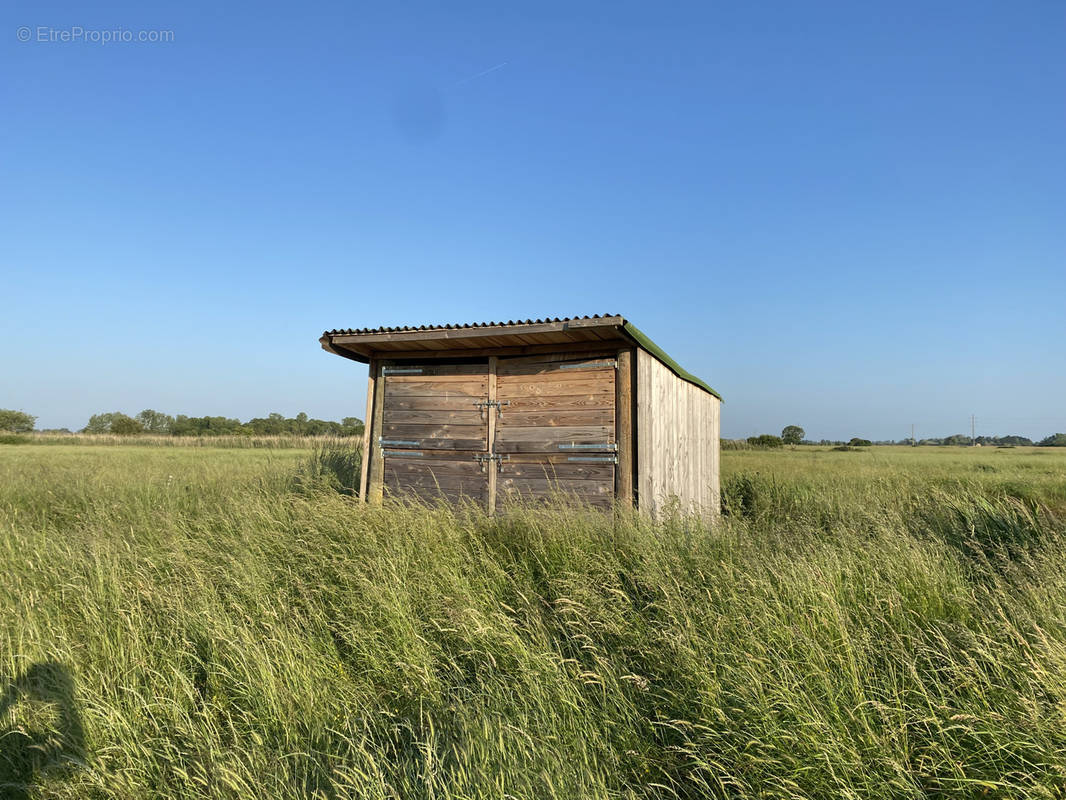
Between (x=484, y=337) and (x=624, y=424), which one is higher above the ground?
(x=484, y=337)

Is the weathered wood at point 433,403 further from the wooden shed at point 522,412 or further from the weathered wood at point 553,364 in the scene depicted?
the weathered wood at point 553,364

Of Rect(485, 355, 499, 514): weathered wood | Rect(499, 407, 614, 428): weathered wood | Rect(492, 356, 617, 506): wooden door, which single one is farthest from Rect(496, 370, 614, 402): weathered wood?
Rect(499, 407, 614, 428): weathered wood

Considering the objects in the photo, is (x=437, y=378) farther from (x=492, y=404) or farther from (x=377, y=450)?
(x=377, y=450)

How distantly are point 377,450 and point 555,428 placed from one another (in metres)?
3.04

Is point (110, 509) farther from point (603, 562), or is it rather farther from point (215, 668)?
point (603, 562)

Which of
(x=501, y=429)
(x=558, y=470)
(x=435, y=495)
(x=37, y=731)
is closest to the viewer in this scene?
(x=37, y=731)

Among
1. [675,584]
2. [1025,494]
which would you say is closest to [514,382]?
[675,584]

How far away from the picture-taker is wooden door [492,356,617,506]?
288 inches

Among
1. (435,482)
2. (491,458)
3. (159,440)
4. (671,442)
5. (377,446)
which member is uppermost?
(671,442)

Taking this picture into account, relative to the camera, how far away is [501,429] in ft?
26.1

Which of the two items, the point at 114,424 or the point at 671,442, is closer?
the point at 671,442

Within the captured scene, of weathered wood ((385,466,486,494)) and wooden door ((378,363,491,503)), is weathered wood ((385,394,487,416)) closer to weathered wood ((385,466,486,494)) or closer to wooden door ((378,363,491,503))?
wooden door ((378,363,491,503))

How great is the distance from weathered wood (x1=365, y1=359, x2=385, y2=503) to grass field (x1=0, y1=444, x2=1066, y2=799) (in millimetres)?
2601

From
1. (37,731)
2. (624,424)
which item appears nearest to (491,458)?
(624,424)
